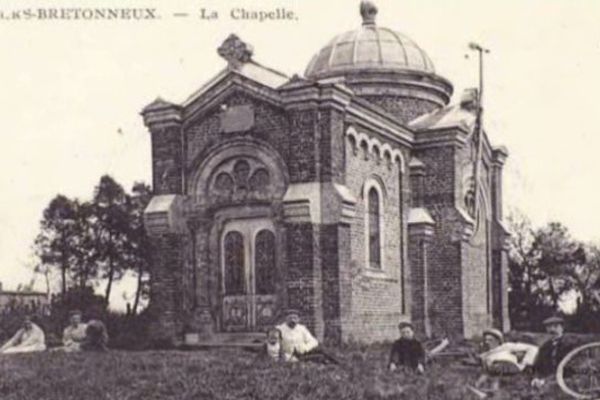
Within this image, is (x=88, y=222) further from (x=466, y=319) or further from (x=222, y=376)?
(x=222, y=376)

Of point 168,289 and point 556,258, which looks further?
point 556,258

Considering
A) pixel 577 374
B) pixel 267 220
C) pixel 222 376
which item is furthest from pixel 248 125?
pixel 577 374

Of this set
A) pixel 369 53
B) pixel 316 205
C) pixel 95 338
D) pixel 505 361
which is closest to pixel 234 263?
pixel 316 205

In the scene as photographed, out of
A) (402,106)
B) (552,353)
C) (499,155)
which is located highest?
(402,106)

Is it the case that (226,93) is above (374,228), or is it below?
above

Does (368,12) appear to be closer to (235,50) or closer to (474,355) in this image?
(235,50)

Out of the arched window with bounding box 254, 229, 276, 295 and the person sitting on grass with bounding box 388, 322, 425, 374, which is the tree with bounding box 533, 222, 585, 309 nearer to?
the arched window with bounding box 254, 229, 276, 295

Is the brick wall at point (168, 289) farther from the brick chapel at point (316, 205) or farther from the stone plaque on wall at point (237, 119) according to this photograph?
the stone plaque on wall at point (237, 119)
